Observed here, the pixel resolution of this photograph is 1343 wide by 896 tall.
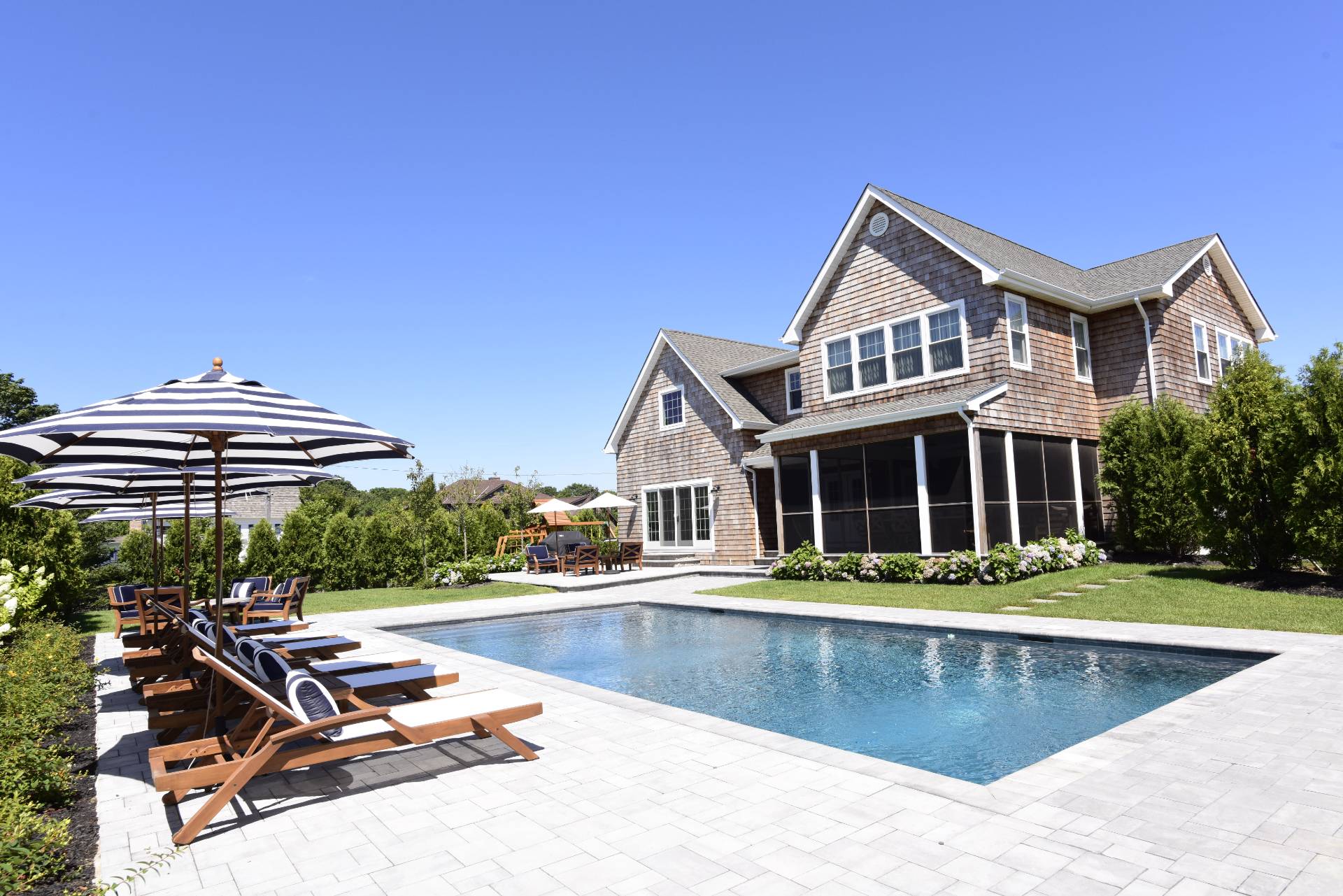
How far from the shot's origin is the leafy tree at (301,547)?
67.3 ft

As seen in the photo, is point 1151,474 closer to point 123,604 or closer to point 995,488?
point 995,488

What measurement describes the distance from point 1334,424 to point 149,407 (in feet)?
51.2

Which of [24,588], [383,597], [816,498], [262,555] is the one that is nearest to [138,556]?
[262,555]

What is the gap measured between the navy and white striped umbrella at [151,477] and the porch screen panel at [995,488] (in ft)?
43.7

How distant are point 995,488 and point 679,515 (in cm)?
1121

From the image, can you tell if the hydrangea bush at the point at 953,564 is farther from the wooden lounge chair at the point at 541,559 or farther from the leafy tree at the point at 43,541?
the leafy tree at the point at 43,541

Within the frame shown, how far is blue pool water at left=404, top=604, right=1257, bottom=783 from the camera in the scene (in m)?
6.49

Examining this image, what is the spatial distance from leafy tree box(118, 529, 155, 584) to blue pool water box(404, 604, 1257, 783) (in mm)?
11949

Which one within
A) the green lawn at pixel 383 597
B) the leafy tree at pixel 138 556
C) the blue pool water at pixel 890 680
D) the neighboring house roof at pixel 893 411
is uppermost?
Answer: the neighboring house roof at pixel 893 411

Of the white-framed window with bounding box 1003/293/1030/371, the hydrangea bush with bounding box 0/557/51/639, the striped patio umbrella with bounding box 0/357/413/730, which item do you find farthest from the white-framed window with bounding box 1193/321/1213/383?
the hydrangea bush with bounding box 0/557/51/639

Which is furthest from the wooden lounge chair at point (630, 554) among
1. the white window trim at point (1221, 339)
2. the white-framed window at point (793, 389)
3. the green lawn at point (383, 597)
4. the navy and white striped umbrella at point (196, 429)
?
the navy and white striped umbrella at point (196, 429)

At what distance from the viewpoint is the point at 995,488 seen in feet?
54.1

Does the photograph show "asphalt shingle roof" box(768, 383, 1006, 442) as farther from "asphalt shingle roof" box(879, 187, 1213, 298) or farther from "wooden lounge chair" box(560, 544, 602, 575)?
"wooden lounge chair" box(560, 544, 602, 575)

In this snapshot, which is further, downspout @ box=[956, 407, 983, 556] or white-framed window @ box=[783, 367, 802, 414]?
white-framed window @ box=[783, 367, 802, 414]
